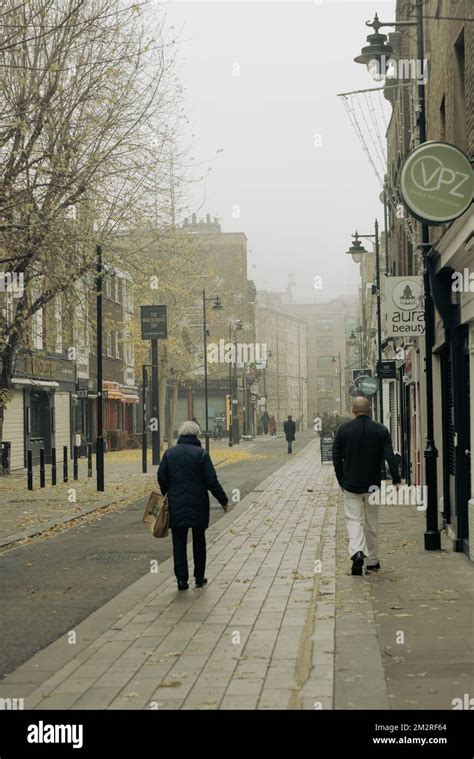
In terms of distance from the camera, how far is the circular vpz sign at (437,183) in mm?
10508

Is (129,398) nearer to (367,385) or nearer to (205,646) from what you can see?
(367,385)

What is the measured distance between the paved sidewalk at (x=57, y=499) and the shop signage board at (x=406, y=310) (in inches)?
239

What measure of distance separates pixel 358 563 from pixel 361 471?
3.01 ft

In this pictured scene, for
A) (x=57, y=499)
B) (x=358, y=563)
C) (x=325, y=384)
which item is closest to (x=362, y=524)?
Result: (x=358, y=563)

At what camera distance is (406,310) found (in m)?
14.9

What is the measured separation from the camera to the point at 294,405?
124m

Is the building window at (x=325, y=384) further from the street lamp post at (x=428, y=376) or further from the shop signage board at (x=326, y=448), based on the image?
the street lamp post at (x=428, y=376)

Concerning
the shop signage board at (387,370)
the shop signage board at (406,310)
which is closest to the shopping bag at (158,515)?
the shop signage board at (406,310)

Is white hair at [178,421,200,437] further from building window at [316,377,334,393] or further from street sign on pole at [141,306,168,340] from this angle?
building window at [316,377,334,393]

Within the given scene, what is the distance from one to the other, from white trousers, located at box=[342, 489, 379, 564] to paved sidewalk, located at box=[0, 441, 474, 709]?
0.97ft
